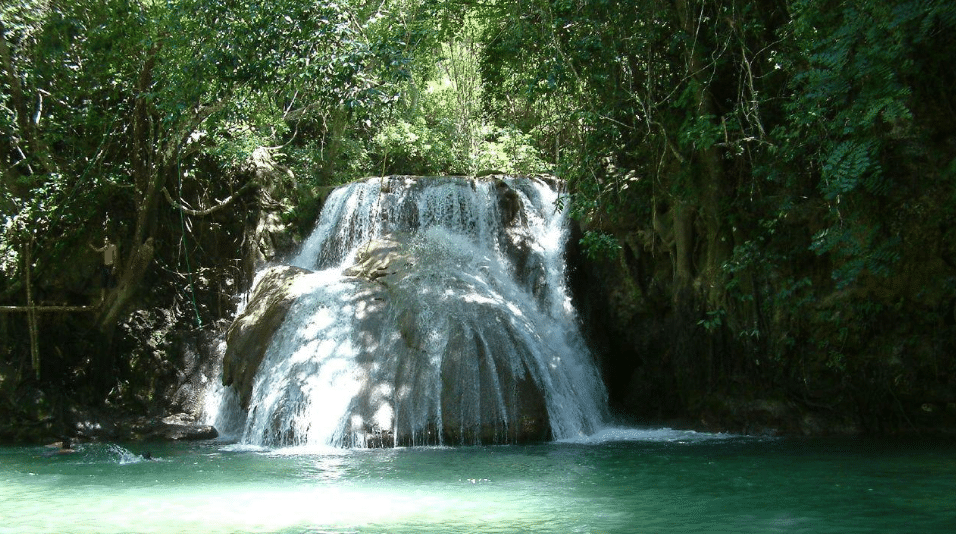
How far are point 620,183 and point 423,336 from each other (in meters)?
3.99

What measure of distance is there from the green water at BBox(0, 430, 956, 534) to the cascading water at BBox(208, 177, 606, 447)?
76cm

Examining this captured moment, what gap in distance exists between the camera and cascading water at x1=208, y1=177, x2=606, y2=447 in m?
11.3

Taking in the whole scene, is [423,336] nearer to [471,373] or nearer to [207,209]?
[471,373]

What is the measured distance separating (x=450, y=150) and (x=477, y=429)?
1385 cm

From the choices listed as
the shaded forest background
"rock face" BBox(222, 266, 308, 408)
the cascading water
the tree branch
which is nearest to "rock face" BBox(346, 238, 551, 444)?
the cascading water

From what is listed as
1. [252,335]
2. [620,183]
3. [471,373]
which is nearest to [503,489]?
[471,373]

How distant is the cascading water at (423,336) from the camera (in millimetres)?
11266

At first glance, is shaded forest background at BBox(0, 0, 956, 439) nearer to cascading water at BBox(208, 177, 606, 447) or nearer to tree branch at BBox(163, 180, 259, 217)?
tree branch at BBox(163, 180, 259, 217)

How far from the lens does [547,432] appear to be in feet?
37.4

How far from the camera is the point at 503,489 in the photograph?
7.47 metres

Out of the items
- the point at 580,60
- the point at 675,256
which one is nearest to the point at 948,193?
the point at 675,256

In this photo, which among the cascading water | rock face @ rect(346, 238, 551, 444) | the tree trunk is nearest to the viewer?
rock face @ rect(346, 238, 551, 444)

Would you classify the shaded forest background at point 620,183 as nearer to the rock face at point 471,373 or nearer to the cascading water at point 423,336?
the cascading water at point 423,336

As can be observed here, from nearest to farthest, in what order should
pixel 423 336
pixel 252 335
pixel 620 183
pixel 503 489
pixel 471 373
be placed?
pixel 503 489 → pixel 471 373 → pixel 423 336 → pixel 252 335 → pixel 620 183
